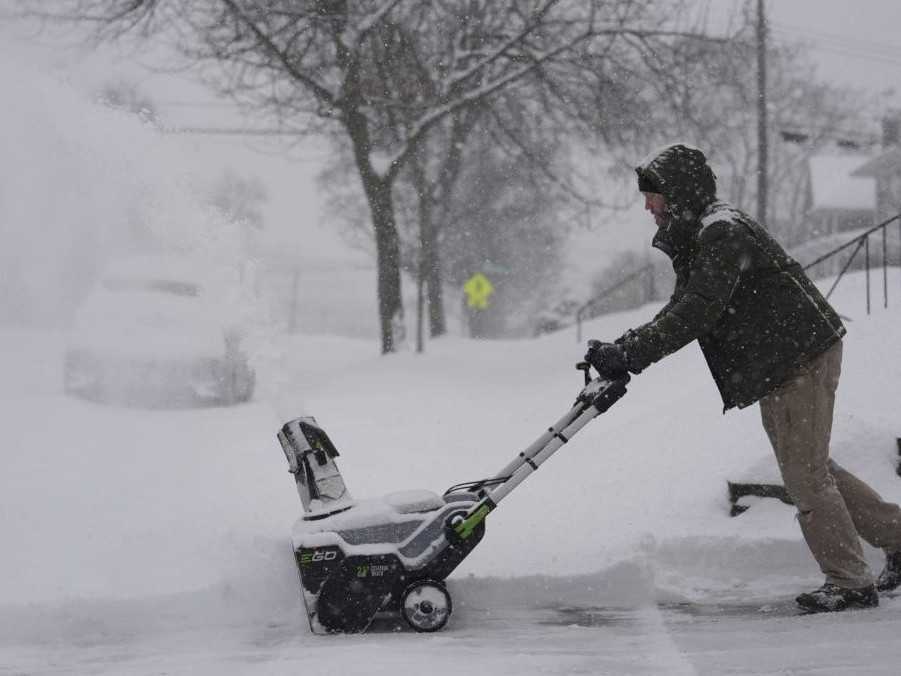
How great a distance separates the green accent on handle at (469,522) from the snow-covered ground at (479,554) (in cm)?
38

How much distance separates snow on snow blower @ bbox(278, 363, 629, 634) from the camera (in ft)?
11.9

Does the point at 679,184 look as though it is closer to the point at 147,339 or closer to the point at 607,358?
the point at 607,358

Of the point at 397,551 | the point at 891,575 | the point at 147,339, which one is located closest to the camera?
the point at 397,551

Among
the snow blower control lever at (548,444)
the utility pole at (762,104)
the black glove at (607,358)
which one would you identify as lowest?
the snow blower control lever at (548,444)

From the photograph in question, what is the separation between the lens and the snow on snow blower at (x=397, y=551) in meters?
3.64

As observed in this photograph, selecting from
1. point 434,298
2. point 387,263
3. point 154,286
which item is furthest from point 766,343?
point 434,298

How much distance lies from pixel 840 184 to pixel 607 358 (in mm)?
42785

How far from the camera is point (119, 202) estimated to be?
817cm

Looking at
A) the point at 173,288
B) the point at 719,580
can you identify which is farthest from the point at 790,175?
the point at 719,580

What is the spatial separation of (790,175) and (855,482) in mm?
47849

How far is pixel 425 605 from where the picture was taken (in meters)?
3.68

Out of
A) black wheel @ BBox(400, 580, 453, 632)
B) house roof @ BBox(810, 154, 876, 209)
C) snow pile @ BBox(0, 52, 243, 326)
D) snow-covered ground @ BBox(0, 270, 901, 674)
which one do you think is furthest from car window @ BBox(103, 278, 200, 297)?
house roof @ BBox(810, 154, 876, 209)

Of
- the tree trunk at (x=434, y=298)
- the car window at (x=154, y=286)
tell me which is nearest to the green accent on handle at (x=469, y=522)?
the car window at (x=154, y=286)

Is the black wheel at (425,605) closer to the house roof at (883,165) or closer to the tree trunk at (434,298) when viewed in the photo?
the tree trunk at (434,298)
